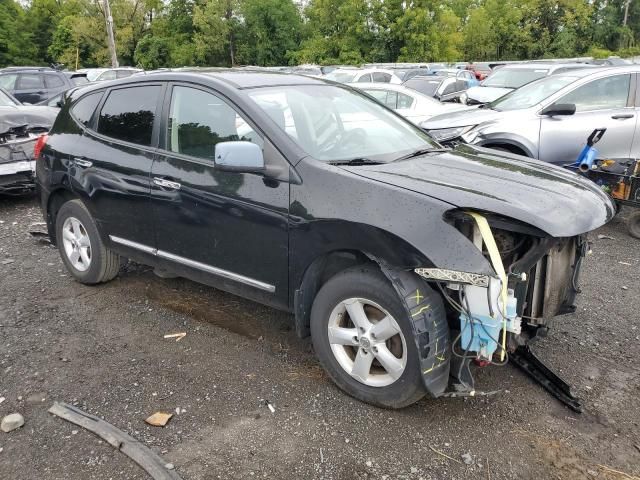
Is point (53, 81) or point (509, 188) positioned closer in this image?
point (509, 188)

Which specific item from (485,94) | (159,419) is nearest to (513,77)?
(485,94)

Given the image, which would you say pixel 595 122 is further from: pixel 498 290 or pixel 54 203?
pixel 54 203

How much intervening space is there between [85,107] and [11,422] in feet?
8.71

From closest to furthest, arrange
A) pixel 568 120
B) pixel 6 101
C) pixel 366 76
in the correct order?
pixel 568 120
pixel 6 101
pixel 366 76

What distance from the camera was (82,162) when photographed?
446 centimetres

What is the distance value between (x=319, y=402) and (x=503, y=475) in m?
1.06

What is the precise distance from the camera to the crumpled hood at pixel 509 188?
2785 mm

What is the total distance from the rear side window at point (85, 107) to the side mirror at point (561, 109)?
526cm

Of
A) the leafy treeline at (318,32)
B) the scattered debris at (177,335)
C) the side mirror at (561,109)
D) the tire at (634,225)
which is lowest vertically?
the scattered debris at (177,335)

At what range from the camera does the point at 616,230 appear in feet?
21.6

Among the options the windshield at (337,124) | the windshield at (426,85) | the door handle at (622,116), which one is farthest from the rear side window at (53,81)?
the door handle at (622,116)

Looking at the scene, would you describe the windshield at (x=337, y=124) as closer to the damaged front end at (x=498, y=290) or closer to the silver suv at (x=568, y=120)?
the damaged front end at (x=498, y=290)

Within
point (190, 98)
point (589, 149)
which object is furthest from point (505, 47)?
point (190, 98)

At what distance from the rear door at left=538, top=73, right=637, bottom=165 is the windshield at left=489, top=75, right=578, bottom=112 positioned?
10.9 inches
